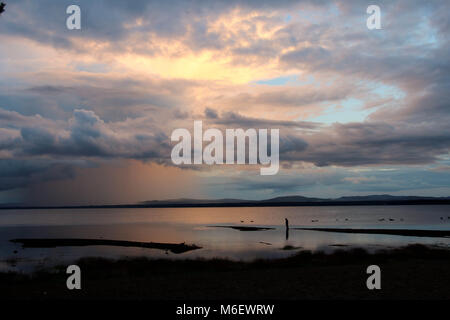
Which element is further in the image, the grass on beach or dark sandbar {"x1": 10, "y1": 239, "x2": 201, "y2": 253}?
dark sandbar {"x1": 10, "y1": 239, "x2": 201, "y2": 253}

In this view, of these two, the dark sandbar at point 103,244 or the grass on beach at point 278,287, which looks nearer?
the grass on beach at point 278,287

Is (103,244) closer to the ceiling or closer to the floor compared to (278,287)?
closer to the floor

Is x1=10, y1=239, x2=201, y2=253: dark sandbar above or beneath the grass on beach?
beneath

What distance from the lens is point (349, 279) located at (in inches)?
800

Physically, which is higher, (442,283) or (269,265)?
(442,283)

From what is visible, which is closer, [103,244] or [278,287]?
[278,287]

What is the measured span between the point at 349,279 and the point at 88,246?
169 ft

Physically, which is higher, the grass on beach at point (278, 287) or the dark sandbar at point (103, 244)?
the grass on beach at point (278, 287)
